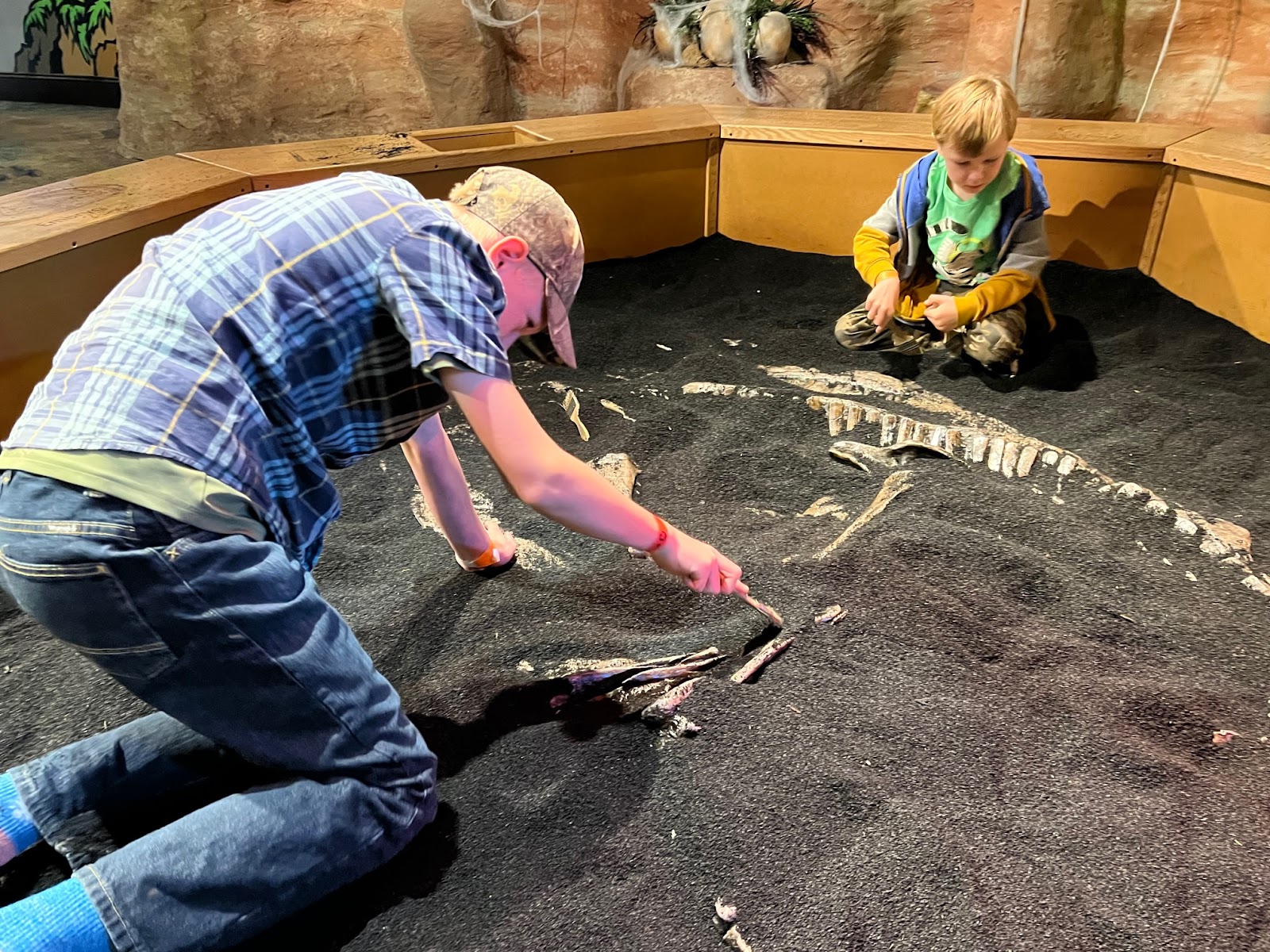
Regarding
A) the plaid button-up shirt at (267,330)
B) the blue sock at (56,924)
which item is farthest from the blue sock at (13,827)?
the plaid button-up shirt at (267,330)

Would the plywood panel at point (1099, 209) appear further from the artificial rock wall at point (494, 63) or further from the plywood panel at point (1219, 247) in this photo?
the artificial rock wall at point (494, 63)

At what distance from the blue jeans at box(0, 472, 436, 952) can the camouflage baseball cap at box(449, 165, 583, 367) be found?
0.46m

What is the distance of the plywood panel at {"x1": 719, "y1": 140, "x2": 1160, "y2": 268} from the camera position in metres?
2.86

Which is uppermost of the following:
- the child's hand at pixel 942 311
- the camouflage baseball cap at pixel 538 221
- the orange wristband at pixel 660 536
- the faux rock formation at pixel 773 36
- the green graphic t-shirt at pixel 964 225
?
the faux rock formation at pixel 773 36

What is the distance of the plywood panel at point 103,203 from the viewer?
203 centimetres

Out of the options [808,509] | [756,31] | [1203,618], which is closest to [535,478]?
[808,509]

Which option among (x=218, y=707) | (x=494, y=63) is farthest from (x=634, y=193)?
(x=218, y=707)

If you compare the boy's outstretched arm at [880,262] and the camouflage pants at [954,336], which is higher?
the boy's outstretched arm at [880,262]

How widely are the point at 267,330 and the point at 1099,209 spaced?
9.02 feet

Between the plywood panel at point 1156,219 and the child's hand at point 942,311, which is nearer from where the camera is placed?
the child's hand at point 942,311

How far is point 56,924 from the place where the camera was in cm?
98

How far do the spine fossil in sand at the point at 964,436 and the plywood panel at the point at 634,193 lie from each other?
3.20ft

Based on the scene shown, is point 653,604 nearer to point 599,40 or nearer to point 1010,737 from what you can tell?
point 1010,737

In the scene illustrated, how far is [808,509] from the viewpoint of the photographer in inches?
79.0
